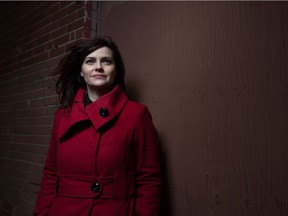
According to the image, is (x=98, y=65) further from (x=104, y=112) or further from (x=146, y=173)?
(x=146, y=173)

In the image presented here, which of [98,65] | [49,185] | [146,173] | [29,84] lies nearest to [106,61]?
[98,65]

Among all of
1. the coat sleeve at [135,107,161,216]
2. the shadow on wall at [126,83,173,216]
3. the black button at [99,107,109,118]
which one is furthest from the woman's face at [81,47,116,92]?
the shadow on wall at [126,83,173,216]

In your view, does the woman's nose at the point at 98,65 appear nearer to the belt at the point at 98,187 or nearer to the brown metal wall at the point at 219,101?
the brown metal wall at the point at 219,101

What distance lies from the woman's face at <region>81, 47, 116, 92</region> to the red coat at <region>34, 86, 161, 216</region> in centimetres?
8

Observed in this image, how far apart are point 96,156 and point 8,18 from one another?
209cm

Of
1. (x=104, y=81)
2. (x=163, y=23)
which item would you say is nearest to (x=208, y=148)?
(x=104, y=81)

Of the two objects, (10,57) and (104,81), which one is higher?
(10,57)

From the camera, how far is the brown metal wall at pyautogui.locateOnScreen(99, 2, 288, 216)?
100 cm

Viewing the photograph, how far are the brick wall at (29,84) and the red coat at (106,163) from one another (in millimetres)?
649

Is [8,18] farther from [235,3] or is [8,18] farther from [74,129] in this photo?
[235,3]

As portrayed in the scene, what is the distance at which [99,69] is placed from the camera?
1201 mm

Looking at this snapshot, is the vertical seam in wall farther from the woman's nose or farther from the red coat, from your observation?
the red coat

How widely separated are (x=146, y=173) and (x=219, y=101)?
47cm

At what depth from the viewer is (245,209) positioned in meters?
1.03
